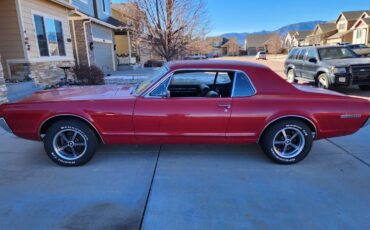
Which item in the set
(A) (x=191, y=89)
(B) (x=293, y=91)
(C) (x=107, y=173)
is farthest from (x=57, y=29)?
(B) (x=293, y=91)

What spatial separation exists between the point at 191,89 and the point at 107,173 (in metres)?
2.13

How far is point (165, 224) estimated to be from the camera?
2711 mm

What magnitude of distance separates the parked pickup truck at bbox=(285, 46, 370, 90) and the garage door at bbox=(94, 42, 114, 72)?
11.9 metres

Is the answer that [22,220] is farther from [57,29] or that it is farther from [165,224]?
[57,29]

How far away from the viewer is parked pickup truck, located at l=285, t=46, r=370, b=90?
9.16 meters

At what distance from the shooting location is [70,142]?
4020 mm

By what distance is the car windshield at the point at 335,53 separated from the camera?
10305 mm

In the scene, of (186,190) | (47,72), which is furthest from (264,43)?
(186,190)

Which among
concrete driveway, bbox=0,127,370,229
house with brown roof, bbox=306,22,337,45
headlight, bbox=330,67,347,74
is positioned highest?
house with brown roof, bbox=306,22,337,45

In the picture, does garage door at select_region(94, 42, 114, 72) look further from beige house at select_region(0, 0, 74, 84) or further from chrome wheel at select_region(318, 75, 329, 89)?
chrome wheel at select_region(318, 75, 329, 89)

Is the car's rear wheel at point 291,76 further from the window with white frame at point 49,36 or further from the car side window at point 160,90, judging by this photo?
the window with white frame at point 49,36

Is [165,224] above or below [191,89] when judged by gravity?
below

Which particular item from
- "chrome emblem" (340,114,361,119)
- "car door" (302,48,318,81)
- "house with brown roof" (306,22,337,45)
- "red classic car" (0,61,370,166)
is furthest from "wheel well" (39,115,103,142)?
"house with brown roof" (306,22,337,45)

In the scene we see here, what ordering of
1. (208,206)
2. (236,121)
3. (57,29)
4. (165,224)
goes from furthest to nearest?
(57,29) → (236,121) → (208,206) → (165,224)
